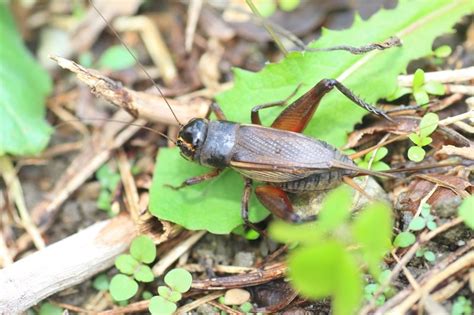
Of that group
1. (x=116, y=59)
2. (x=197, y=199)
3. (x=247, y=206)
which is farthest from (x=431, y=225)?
(x=116, y=59)

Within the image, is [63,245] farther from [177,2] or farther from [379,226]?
[177,2]

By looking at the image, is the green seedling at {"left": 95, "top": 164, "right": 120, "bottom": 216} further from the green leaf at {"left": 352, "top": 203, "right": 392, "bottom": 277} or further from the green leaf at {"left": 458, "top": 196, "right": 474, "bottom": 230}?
the green leaf at {"left": 458, "top": 196, "right": 474, "bottom": 230}

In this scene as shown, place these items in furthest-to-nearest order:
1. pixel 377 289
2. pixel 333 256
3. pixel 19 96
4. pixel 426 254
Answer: pixel 19 96, pixel 426 254, pixel 377 289, pixel 333 256

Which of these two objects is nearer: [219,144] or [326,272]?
[326,272]

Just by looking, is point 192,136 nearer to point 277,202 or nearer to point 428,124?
point 277,202

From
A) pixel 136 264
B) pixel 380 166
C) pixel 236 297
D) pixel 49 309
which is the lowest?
pixel 49 309

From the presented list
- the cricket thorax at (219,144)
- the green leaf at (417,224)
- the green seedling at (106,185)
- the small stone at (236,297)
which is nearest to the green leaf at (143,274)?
the small stone at (236,297)

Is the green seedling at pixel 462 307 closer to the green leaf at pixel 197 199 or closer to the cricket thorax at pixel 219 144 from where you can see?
the green leaf at pixel 197 199

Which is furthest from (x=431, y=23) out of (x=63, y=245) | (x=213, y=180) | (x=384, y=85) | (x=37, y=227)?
(x=37, y=227)

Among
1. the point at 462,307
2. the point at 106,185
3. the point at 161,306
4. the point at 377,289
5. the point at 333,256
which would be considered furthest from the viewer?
the point at 106,185
